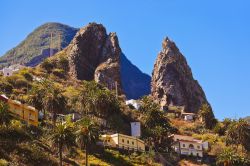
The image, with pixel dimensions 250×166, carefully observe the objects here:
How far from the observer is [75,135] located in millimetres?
117438

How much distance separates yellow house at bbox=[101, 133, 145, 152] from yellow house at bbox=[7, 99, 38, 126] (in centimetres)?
1919

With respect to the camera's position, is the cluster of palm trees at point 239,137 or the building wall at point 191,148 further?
the cluster of palm trees at point 239,137

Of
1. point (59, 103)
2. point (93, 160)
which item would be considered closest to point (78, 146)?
point (93, 160)

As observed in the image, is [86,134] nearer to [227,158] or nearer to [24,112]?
[24,112]

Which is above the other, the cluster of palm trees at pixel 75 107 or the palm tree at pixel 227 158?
the cluster of palm trees at pixel 75 107

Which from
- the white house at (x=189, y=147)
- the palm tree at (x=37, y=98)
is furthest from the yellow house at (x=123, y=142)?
the palm tree at (x=37, y=98)

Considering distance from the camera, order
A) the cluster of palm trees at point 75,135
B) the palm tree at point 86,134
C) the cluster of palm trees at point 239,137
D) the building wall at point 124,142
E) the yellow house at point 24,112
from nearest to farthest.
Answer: the cluster of palm trees at point 75,135 < the palm tree at point 86,134 < the yellow house at point 24,112 < the building wall at point 124,142 < the cluster of palm trees at point 239,137

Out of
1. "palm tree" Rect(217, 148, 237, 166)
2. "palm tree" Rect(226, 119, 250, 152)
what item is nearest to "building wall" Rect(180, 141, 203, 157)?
"palm tree" Rect(226, 119, 250, 152)

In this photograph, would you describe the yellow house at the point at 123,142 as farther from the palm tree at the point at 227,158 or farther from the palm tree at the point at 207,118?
the palm tree at the point at 207,118

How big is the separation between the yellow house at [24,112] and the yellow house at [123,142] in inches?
756

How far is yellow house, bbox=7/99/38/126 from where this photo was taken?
13450cm

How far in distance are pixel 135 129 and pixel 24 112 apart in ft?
135

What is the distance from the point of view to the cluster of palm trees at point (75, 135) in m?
111

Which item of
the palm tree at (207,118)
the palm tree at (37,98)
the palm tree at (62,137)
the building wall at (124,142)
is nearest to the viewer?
the palm tree at (62,137)
